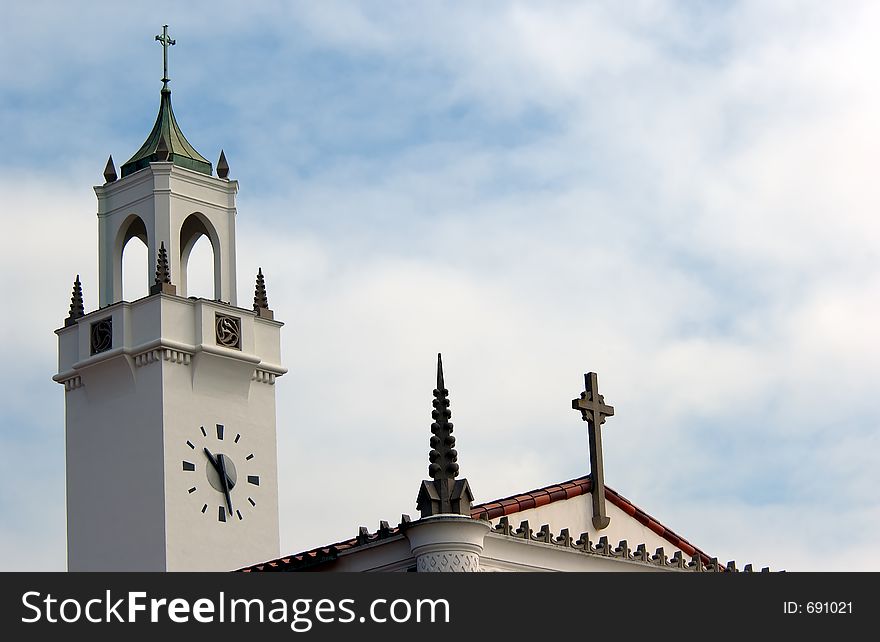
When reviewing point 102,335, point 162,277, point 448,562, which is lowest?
point 448,562

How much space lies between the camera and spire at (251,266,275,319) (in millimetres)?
56134

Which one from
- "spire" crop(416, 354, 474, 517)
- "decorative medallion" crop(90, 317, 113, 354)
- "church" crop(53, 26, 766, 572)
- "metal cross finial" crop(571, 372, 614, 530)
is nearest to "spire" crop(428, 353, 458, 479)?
"spire" crop(416, 354, 474, 517)

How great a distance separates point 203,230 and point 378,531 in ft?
84.4

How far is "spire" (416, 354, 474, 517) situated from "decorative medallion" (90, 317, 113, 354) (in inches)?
959

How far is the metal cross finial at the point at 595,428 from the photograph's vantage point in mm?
34719

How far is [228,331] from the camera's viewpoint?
180 feet

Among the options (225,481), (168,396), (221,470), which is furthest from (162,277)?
(225,481)

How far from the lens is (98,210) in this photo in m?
57.0

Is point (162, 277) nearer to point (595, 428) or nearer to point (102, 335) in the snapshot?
point (102, 335)

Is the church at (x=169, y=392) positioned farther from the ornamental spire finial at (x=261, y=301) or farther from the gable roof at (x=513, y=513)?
the gable roof at (x=513, y=513)

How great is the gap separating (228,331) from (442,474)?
24.4 meters

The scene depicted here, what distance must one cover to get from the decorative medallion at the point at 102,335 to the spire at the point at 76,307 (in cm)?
89
